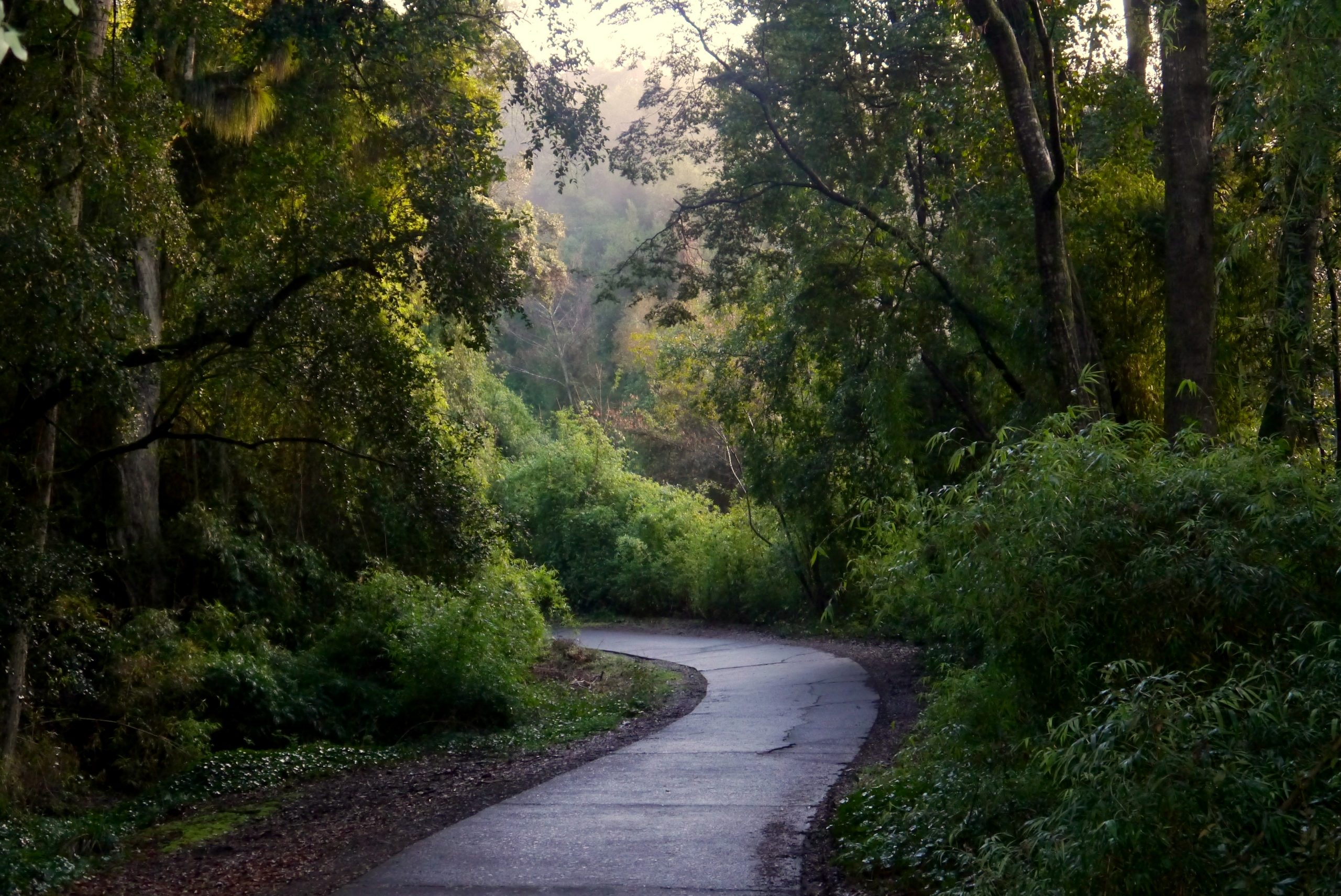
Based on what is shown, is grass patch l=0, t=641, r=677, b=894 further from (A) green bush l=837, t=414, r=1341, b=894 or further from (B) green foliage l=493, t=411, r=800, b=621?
(B) green foliage l=493, t=411, r=800, b=621

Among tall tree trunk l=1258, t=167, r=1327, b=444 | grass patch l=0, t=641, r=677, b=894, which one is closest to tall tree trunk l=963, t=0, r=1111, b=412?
tall tree trunk l=1258, t=167, r=1327, b=444

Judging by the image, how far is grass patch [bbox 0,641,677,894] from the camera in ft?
27.4

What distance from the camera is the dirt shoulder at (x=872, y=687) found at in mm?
7477

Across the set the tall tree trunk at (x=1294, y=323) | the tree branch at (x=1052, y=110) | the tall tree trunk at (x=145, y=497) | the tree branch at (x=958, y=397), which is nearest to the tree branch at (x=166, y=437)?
the tall tree trunk at (x=145, y=497)

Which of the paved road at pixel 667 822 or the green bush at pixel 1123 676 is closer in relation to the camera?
the green bush at pixel 1123 676

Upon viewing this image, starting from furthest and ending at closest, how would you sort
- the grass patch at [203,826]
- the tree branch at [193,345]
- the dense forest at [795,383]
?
the tree branch at [193,345]
the grass patch at [203,826]
the dense forest at [795,383]

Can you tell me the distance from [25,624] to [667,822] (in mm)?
5533

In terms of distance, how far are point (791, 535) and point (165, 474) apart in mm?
14993

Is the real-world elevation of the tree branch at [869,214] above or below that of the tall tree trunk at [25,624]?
above

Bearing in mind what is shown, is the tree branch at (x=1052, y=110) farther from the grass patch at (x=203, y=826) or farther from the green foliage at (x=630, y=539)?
the green foliage at (x=630, y=539)

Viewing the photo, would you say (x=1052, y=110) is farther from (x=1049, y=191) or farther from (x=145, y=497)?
(x=145, y=497)

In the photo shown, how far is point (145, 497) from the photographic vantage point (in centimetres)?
1492

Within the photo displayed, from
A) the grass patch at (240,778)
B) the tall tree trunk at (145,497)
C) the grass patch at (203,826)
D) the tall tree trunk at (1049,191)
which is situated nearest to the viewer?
the grass patch at (240,778)

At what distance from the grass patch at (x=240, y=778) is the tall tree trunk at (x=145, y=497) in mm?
3053
